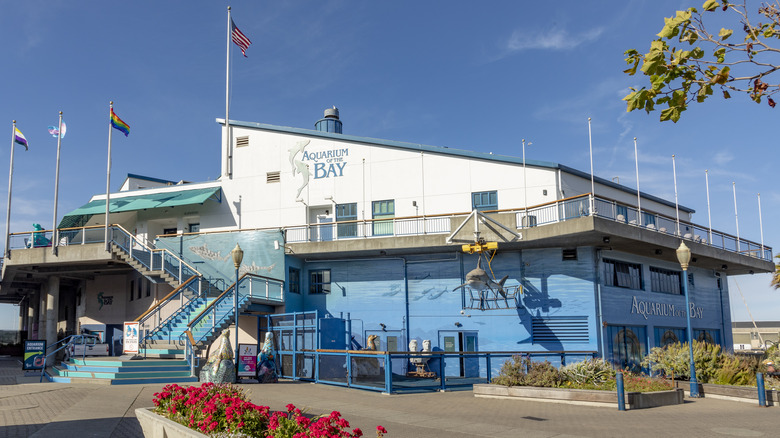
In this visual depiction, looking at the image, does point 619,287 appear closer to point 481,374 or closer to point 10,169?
point 481,374

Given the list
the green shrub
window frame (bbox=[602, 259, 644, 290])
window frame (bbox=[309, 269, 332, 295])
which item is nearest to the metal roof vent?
window frame (bbox=[309, 269, 332, 295])

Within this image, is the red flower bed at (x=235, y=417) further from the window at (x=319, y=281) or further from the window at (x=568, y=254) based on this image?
the window at (x=319, y=281)

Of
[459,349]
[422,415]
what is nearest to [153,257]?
[459,349]

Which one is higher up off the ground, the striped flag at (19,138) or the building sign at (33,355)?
the striped flag at (19,138)

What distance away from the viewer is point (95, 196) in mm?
37531

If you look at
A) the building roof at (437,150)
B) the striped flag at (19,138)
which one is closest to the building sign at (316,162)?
the building roof at (437,150)

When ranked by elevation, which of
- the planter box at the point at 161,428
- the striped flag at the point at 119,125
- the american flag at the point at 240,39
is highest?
the american flag at the point at 240,39

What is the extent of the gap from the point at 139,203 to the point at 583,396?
82.8 ft

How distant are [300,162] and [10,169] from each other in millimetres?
15329

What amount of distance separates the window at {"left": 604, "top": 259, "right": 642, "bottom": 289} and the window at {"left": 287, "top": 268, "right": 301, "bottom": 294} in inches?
549

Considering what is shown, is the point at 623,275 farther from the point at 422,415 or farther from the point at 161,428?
the point at 161,428

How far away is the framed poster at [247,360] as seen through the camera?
69.6 ft

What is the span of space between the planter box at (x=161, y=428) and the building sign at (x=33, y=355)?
52.8 ft

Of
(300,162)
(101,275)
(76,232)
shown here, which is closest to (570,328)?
(300,162)
